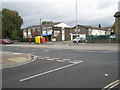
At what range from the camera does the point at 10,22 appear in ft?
210

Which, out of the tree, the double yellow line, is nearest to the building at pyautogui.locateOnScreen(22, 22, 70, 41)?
the tree

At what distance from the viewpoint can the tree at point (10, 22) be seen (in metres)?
62.8

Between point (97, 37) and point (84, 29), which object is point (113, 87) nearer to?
point (97, 37)

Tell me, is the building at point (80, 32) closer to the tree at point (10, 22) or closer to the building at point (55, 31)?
the building at point (55, 31)

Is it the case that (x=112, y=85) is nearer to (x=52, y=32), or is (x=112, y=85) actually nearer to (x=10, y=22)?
(x=52, y=32)

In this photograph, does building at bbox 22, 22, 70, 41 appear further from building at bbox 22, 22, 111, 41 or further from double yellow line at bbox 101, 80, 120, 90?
double yellow line at bbox 101, 80, 120, 90

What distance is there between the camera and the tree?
6282 cm

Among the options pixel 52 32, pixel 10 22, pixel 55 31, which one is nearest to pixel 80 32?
pixel 55 31

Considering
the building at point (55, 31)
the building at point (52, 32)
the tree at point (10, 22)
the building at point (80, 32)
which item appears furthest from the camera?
the tree at point (10, 22)

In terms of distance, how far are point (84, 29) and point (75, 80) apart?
63.5 meters

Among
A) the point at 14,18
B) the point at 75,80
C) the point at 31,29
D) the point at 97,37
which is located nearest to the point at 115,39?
the point at 97,37

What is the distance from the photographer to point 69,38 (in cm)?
6091

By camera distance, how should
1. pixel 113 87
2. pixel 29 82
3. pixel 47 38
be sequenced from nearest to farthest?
pixel 113 87, pixel 29 82, pixel 47 38

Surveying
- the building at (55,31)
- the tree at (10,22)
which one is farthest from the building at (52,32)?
the tree at (10,22)
